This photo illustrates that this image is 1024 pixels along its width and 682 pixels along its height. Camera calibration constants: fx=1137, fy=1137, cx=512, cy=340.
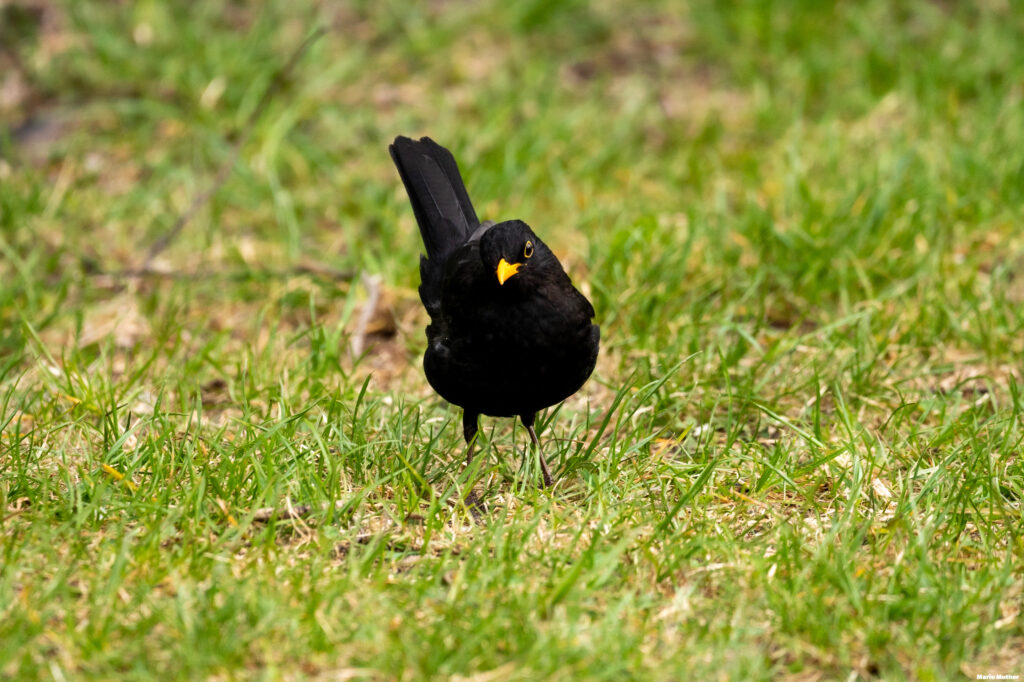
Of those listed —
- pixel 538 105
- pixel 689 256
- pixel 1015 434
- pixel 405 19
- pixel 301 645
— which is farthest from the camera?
pixel 405 19

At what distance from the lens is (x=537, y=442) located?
3816 millimetres

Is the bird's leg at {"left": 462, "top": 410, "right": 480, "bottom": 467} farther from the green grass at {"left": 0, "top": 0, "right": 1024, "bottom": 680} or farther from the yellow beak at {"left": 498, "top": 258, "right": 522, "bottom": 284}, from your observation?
the yellow beak at {"left": 498, "top": 258, "right": 522, "bottom": 284}

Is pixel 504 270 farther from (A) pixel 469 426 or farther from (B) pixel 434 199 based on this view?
(B) pixel 434 199

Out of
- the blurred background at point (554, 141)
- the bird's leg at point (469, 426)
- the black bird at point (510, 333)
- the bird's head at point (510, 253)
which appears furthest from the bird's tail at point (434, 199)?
the blurred background at point (554, 141)

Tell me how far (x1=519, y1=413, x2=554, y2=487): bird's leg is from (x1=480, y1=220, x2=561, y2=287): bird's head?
0.52 metres

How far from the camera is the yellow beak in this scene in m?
3.48

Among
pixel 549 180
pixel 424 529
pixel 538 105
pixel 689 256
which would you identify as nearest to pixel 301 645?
pixel 424 529

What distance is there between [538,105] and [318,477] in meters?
3.73

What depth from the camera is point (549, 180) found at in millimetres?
6047

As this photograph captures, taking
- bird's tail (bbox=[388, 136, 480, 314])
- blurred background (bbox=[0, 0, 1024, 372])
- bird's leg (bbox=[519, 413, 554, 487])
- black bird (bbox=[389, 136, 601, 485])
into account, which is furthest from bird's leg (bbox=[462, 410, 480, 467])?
blurred background (bbox=[0, 0, 1024, 372])

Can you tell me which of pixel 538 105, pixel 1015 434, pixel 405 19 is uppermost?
pixel 405 19

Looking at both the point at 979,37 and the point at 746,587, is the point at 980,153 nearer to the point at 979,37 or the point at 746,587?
the point at 979,37

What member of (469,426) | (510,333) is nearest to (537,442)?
(469,426)

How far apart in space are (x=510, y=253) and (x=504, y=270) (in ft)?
0.24
